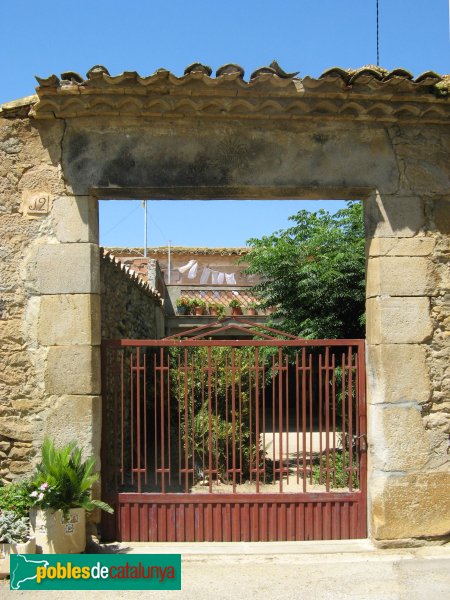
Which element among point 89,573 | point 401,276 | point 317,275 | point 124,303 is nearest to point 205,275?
point 124,303

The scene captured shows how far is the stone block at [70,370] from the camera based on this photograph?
5.25 m

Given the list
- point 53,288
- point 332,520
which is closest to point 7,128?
point 53,288

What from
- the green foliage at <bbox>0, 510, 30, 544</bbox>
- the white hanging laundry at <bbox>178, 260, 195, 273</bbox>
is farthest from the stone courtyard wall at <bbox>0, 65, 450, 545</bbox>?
the white hanging laundry at <bbox>178, 260, 195, 273</bbox>

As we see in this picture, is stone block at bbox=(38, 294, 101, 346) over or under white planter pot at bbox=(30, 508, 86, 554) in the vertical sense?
over

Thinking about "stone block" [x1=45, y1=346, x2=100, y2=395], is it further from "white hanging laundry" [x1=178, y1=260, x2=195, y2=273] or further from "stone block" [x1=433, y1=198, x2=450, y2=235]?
"white hanging laundry" [x1=178, y1=260, x2=195, y2=273]

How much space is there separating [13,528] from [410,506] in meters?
3.16

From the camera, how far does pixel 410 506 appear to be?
17.3 feet

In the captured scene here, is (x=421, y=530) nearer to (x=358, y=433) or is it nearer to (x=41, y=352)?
(x=358, y=433)

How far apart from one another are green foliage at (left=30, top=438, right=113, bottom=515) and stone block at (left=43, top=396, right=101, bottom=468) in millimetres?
97

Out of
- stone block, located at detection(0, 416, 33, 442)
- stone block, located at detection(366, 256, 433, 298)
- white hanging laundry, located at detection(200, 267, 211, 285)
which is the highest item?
white hanging laundry, located at detection(200, 267, 211, 285)

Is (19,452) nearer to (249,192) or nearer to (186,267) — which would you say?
(249,192)

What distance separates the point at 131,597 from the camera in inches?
171

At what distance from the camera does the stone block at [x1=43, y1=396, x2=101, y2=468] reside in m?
5.24

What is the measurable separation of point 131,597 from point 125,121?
3686mm
